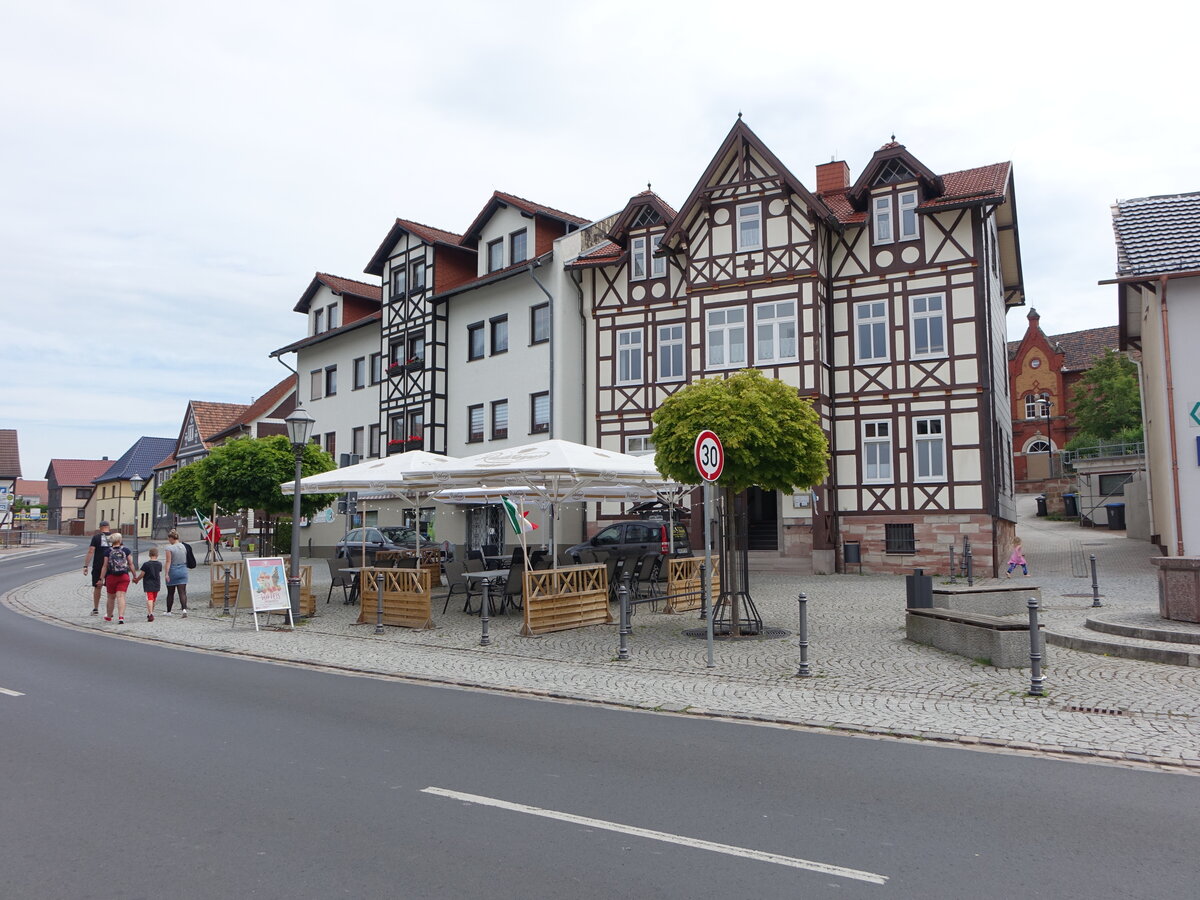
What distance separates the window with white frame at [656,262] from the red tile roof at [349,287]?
15597mm

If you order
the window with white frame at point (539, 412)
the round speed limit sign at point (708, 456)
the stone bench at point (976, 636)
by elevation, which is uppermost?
the window with white frame at point (539, 412)

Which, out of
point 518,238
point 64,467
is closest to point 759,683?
point 518,238

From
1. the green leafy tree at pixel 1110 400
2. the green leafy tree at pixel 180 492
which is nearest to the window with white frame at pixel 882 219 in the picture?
the green leafy tree at pixel 180 492

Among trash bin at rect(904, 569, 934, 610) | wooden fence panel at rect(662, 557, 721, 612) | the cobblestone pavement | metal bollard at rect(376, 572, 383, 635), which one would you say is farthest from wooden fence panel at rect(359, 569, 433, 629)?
trash bin at rect(904, 569, 934, 610)

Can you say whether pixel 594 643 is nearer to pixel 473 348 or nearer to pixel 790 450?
pixel 790 450

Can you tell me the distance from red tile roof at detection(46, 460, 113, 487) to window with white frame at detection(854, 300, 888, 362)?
104833mm

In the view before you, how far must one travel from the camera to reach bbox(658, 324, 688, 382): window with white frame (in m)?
29.7

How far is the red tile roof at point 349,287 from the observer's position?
137 feet

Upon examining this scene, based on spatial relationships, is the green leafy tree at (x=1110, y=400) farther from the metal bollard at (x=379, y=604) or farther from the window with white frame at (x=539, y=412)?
the metal bollard at (x=379, y=604)

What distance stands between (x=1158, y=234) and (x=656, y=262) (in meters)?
14.1

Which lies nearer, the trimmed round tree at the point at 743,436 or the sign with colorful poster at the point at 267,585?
the trimmed round tree at the point at 743,436

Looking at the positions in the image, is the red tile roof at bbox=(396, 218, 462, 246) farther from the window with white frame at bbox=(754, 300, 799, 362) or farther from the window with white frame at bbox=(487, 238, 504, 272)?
the window with white frame at bbox=(754, 300, 799, 362)

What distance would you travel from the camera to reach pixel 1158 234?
20.7 metres

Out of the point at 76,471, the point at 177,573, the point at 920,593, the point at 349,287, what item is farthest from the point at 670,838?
the point at 76,471
